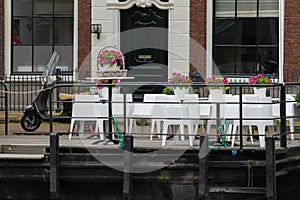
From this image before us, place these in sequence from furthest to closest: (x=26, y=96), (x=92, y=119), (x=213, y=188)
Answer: (x=26, y=96) → (x=92, y=119) → (x=213, y=188)

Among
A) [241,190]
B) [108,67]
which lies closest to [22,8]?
[108,67]

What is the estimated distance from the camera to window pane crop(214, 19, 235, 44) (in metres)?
18.8

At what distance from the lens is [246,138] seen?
1127 centimetres

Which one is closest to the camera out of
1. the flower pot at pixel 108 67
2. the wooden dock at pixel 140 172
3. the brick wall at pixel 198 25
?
the wooden dock at pixel 140 172

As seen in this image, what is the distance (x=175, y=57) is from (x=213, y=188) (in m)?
8.93

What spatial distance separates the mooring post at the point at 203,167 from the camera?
9.82 metres

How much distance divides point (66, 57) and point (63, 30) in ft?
2.45

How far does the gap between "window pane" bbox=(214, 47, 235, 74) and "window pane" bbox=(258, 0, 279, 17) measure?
124 centimetres

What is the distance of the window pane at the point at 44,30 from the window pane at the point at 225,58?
4.48 m

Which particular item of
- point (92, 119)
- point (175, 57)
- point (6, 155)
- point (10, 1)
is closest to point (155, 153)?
point (92, 119)

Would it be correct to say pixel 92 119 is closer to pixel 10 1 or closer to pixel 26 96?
pixel 26 96

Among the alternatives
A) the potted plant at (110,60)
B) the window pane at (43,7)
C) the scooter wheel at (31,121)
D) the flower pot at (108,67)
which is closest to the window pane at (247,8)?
the window pane at (43,7)

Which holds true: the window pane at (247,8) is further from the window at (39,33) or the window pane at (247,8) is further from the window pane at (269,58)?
the window at (39,33)

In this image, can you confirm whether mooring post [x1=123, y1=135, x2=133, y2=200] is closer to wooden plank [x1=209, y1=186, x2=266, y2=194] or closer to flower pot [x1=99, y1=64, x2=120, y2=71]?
wooden plank [x1=209, y1=186, x2=266, y2=194]
